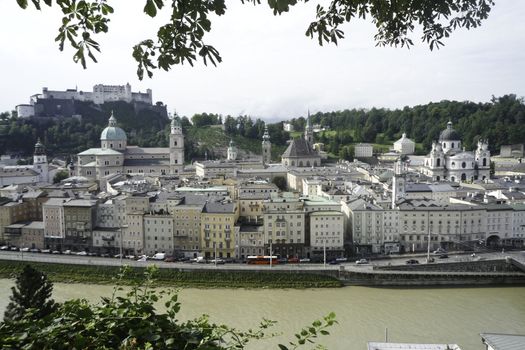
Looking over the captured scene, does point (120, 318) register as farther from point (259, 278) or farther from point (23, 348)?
point (259, 278)

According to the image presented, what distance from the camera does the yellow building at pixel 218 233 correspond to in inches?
733

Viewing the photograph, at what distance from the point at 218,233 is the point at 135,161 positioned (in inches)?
771

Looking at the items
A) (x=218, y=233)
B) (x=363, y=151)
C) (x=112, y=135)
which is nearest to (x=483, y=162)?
(x=363, y=151)

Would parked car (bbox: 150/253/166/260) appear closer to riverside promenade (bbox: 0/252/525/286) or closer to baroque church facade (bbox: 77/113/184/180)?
riverside promenade (bbox: 0/252/525/286)

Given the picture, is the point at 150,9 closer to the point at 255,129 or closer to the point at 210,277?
the point at 210,277

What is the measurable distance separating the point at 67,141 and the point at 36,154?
11007mm

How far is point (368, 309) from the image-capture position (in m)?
13.4

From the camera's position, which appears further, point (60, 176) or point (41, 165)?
point (60, 176)

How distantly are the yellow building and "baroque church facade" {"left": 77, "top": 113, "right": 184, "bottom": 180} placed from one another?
1592 centimetres

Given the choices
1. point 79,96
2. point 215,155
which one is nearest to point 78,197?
point 215,155

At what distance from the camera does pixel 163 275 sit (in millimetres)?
16453

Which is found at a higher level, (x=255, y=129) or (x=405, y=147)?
(x=255, y=129)

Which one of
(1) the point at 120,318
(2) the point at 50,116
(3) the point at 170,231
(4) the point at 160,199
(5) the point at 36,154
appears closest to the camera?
(1) the point at 120,318

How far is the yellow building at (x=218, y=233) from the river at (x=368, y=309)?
10.9 ft
